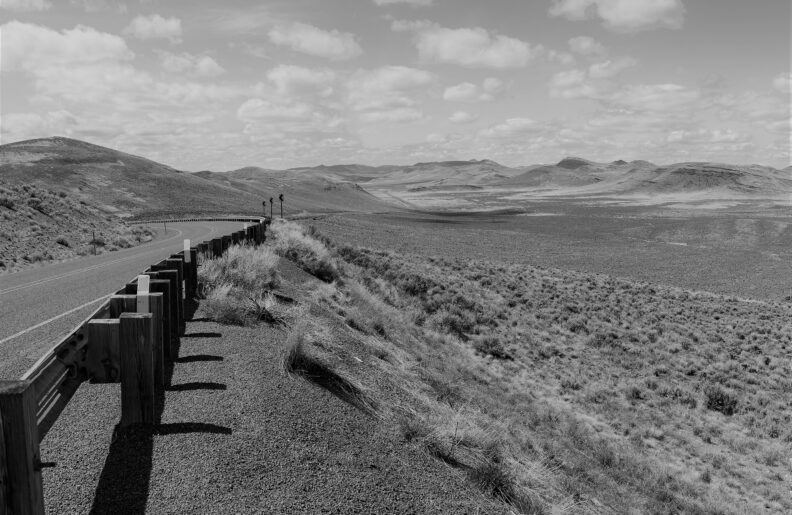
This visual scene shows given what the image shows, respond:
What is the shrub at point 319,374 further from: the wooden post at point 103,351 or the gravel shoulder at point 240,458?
the wooden post at point 103,351

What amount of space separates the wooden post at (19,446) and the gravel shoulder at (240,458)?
37.6 inches

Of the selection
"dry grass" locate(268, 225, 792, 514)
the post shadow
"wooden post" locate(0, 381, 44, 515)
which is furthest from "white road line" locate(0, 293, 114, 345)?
"wooden post" locate(0, 381, 44, 515)

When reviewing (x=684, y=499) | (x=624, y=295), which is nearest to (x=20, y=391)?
(x=684, y=499)

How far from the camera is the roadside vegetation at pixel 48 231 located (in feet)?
76.3

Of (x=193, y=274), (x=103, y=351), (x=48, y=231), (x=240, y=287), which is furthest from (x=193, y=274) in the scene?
(x=48, y=231)

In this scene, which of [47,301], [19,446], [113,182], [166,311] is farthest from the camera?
[113,182]

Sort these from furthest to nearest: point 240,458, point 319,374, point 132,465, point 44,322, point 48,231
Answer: point 48,231 < point 44,322 < point 319,374 < point 240,458 < point 132,465

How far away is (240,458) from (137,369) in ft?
3.93

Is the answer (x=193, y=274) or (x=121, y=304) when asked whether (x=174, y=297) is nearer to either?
(x=121, y=304)

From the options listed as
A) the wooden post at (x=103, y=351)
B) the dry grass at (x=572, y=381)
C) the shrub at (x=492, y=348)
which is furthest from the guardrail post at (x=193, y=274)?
the shrub at (x=492, y=348)

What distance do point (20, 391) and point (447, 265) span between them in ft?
113

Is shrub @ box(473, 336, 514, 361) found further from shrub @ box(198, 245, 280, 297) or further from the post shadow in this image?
the post shadow

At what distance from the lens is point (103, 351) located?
4.73m

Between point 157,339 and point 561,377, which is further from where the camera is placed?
point 561,377
